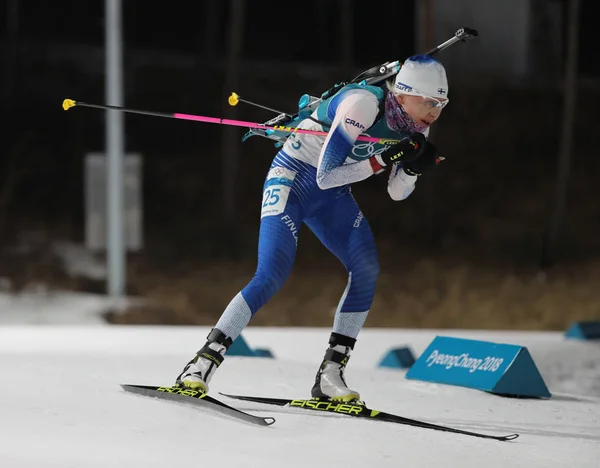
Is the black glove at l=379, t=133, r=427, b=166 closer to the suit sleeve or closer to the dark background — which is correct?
the suit sleeve

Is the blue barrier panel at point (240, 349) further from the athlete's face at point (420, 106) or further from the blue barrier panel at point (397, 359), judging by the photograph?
the athlete's face at point (420, 106)

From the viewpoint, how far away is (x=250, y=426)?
412cm

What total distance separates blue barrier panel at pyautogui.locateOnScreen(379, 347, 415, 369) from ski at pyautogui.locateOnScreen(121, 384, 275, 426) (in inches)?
98.8

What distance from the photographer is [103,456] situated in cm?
356

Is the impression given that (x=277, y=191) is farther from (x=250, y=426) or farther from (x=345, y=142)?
(x=250, y=426)

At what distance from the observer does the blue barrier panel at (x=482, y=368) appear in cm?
555

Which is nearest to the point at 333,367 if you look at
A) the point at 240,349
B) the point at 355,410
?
the point at 355,410

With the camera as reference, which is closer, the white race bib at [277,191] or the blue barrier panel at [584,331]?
the white race bib at [277,191]

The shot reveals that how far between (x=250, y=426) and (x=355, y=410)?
0.55 m

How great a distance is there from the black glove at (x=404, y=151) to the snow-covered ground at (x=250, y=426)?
3.27 feet

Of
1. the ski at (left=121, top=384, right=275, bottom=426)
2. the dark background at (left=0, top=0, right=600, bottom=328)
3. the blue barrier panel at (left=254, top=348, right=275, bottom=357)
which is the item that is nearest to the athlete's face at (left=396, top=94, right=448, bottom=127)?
the ski at (left=121, top=384, right=275, bottom=426)

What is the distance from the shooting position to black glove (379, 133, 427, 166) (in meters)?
4.34

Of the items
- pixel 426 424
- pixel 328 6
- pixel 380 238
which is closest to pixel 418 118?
pixel 426 424

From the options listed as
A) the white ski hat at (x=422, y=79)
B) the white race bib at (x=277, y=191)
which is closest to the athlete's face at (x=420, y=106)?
the white ski hat at (x=422, y=79)
